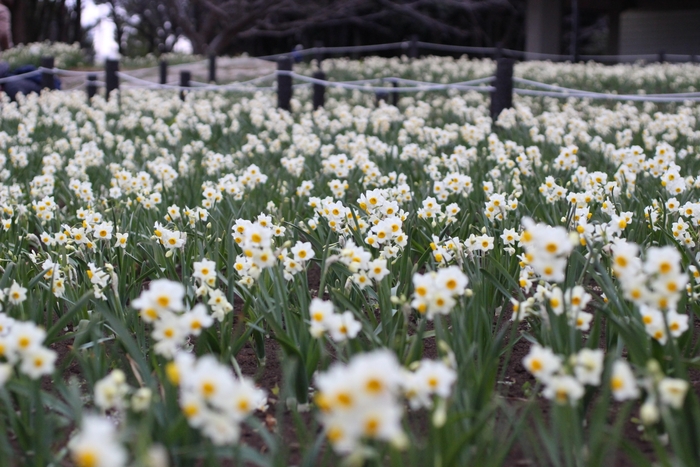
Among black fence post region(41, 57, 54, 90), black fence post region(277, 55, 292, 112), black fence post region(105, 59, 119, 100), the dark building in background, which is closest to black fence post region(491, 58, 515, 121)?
→ black fence post region(277, 55, 292, 112)

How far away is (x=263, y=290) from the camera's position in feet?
7.50

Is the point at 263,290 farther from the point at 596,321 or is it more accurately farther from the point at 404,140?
the point at 404,140

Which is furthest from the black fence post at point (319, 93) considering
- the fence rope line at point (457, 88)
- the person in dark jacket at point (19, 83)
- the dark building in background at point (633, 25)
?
the dark building in background at point (633, 25)

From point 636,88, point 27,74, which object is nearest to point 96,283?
point 27,74

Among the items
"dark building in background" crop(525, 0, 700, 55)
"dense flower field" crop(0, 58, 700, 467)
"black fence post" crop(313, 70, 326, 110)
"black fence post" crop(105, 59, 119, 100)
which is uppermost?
"dark building in background" crop(525, 0, 700, 55)

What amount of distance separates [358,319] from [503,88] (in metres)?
5.71

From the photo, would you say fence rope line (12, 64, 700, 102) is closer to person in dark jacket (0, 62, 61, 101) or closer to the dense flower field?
person in dark jacket (0, 62, 61, 101)

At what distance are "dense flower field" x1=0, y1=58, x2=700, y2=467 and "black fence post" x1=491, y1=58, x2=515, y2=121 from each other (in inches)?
87.3

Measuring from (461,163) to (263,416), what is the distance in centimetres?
289

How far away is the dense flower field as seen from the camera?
4.38ft

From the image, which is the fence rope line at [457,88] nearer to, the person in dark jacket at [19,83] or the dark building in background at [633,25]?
the person in dark jacket at [19,83]

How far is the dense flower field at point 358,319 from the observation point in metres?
1.34

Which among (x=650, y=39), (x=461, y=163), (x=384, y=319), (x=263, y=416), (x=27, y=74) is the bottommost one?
(x=263, y=416)

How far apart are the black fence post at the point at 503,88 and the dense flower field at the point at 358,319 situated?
87.3 inches
